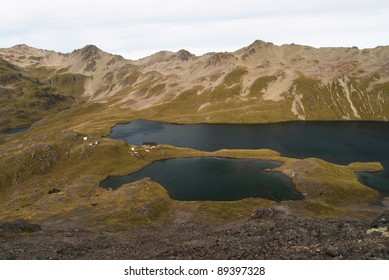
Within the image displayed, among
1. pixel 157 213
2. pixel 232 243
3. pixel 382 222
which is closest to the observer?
pixel 232 243

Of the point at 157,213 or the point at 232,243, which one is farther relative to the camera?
the point at 157,213

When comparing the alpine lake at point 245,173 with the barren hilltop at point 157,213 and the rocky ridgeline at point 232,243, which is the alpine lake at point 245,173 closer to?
the barren hilltop at point 157,213

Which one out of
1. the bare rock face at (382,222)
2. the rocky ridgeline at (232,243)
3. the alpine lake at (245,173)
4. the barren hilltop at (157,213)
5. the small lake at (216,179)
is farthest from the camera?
the alpine lake at (245,173)

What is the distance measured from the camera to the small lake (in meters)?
113

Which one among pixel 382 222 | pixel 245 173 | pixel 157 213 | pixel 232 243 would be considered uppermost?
pixel 382 222

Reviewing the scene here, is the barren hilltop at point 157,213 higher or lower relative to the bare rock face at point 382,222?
lower

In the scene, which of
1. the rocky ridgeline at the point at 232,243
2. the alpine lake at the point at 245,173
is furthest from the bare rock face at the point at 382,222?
the alpine lake at the point at 245,173

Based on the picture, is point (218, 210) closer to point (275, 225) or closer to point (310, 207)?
point (310, 207)

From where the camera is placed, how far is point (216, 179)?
12938cm

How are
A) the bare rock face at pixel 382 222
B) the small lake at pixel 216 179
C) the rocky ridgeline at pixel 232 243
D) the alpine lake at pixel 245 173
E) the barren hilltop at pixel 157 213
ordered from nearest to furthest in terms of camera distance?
the rocky ridgeline at pixel 232 243 < the barren hilltop at pixel 157 213 < the bare rock face at pixel 382 222 < the small lake at pixel 216 179 < the alpine lake at pixel 245 173

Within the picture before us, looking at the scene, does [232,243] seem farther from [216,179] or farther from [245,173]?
[245,173]

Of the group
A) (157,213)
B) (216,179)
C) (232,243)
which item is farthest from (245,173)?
(232,243)

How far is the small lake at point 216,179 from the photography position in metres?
113
